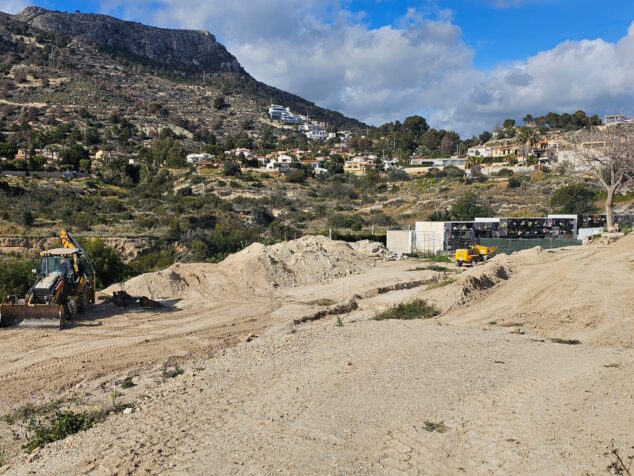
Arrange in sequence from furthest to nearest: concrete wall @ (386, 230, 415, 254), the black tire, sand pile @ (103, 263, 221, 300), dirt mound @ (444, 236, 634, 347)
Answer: concrete wall @ (386, 230, 415, 254)
sand pile @ (103, 263, 221, 300)
the black tire
dirt mound @ (444, 236, 634, 347)

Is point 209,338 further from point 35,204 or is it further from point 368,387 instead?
point 35,204

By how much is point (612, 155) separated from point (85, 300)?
31.7m

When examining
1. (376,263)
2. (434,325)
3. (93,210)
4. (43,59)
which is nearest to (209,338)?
(434,325)

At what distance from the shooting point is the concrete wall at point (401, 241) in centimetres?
3612

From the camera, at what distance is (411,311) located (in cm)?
1792

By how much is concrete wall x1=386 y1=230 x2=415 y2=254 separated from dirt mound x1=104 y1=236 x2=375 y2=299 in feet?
17.8

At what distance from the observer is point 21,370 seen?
1263cm

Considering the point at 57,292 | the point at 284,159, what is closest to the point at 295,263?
A: the point at 57,292

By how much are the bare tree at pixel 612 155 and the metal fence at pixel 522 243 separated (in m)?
2.86

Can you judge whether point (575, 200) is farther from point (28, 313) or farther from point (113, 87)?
point (113, 87)

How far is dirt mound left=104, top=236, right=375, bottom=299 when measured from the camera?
22375 millimetres

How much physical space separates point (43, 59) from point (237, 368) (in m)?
109

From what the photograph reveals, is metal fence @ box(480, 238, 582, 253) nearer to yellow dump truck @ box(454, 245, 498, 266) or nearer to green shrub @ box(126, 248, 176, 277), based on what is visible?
yellow dump truck @ box(454, 245, 498, 266)

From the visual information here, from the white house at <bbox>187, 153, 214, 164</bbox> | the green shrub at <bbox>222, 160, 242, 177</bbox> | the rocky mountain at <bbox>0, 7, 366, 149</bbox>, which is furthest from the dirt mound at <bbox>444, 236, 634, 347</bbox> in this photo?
the rocky mountain at <bbox>0, 7, 366, 149</bbox>
